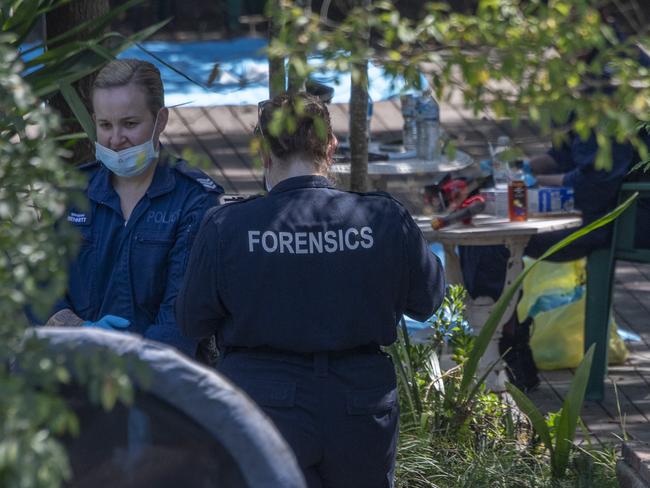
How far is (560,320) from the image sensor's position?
5.64 meters

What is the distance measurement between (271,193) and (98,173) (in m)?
0.79

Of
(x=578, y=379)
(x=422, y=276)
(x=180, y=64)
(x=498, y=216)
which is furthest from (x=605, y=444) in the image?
(x=180, y=64)

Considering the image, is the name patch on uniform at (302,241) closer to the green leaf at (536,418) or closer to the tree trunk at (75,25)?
the green leaf at (536,418)

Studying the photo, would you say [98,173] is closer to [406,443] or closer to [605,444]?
[406,443]

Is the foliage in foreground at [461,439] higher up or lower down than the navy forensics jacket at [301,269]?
lower down

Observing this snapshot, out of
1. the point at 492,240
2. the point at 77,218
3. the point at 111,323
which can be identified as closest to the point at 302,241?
the point at 111,323

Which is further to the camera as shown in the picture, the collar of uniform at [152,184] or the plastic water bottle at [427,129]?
the plastic water bottle at [427,129]

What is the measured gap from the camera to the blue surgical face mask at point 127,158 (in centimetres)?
320

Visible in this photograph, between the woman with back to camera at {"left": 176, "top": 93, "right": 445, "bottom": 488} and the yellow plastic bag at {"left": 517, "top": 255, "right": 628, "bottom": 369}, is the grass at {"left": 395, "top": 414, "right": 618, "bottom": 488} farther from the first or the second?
the yellow plastic bag at {"left": 517, "top": 255, "right": 628, "bottom": 369}

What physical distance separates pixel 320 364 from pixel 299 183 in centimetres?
43

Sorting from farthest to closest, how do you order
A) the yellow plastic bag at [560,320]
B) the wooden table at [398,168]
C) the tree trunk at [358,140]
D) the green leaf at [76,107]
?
the yellow plastic bag at [560,320] < the wooden table at [398,168] < the tree trunk at [358,140] < the green leaf at [76,107]

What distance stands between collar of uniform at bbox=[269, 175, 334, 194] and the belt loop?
393 millimetres

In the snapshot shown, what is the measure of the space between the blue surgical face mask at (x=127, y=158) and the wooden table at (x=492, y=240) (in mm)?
1766

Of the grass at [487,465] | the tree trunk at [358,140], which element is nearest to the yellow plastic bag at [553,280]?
the tree trunk at [358,140]
